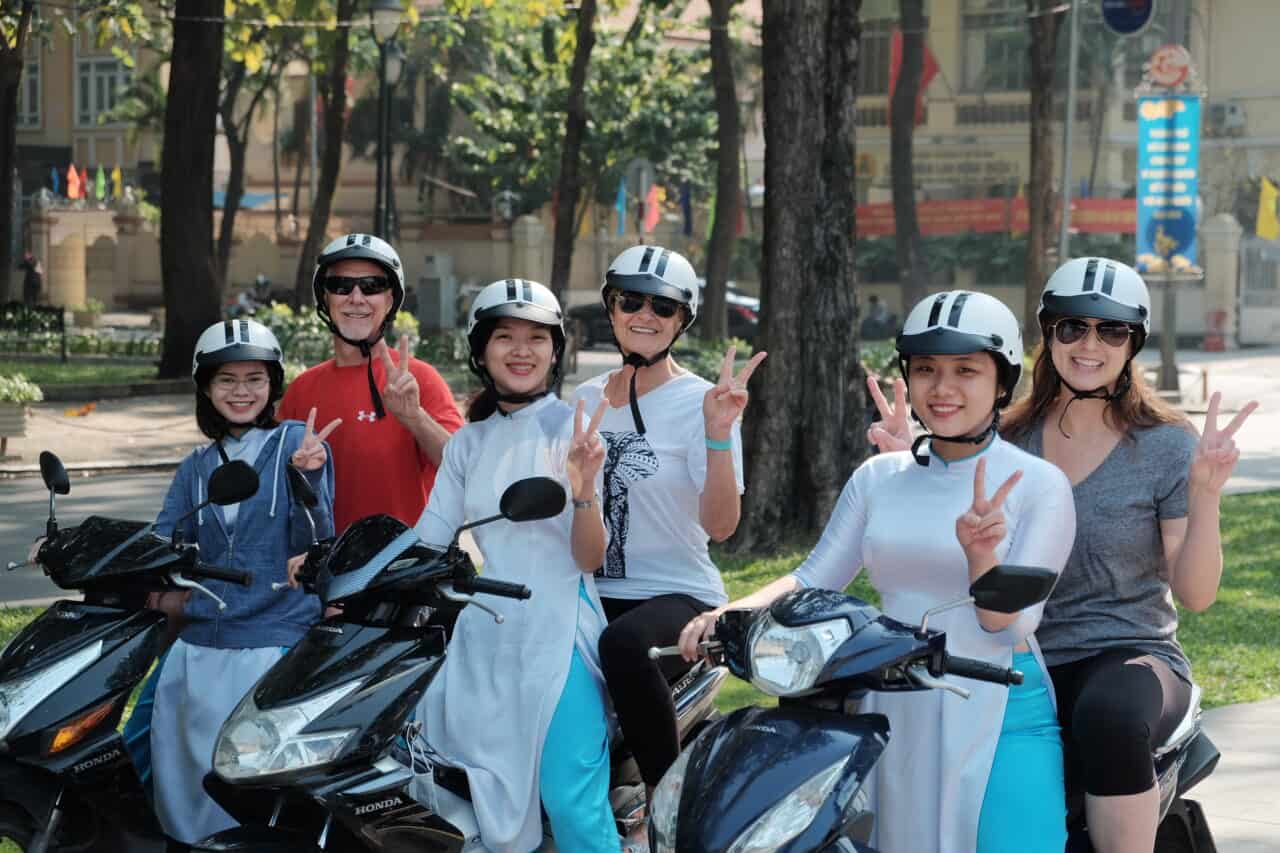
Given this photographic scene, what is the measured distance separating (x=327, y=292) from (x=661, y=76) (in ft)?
151

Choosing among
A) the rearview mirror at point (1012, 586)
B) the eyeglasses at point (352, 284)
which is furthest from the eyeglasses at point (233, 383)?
the rearview mirror at point (1012, 586)

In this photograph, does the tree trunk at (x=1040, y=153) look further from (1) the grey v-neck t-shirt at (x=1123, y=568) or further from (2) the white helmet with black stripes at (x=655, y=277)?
(1) the grey v-neck t-shirt at (x=1123, y=568)

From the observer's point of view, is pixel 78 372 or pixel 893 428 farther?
pixel 78 372

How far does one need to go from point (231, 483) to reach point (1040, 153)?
2141 centimetres

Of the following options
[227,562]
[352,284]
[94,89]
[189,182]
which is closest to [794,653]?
[227,562]

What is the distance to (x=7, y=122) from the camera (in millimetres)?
32406

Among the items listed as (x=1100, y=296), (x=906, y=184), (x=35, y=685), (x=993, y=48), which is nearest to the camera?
(x=1100, y=296)

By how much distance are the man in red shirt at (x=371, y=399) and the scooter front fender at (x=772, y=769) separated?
1.81 m

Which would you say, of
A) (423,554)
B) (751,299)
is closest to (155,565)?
(423,554)

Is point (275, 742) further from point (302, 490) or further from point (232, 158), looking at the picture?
point (232, 158)

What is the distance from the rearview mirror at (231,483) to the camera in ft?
14.1

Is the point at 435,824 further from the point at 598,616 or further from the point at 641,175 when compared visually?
the point at 641,175

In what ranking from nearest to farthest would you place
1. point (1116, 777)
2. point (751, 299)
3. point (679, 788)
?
point (679, 788)
point (1116, 777)
point (751, 299)

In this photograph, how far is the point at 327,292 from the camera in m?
5.24
